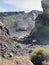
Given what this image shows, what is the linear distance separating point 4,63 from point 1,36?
149 feet

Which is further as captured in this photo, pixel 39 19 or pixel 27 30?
pixel 27 30

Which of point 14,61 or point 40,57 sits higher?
point 14,61

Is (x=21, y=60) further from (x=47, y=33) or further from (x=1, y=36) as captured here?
(x=47, y=33)

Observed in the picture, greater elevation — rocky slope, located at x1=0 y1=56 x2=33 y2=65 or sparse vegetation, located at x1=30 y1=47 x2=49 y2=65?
rocky slope, located at x1=0 y1=56 x2=33 y2=65

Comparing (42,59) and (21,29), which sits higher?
(42,59)

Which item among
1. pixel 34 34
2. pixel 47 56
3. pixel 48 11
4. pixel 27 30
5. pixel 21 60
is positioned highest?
pixel 21 60

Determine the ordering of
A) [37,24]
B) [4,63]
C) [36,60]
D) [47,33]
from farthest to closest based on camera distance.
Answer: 1. [37,24]
2. [47,33]
3. [36,60]
4. [4,63]

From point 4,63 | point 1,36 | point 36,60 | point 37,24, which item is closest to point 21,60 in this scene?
point 4,63

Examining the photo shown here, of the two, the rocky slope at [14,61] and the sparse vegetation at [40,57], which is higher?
the rocky slope at [14,61]

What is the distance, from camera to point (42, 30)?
121 meters

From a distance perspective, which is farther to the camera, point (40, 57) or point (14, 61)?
point (40, 57)

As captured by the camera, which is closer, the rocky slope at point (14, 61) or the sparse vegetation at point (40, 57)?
the rocky slope at point (14, 61)

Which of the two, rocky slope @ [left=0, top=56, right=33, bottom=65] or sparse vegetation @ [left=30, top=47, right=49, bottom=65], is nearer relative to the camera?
rocky slope @ [left=0, top=56, right=33, bottom=65]

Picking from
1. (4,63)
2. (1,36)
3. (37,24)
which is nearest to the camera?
(4,63)
